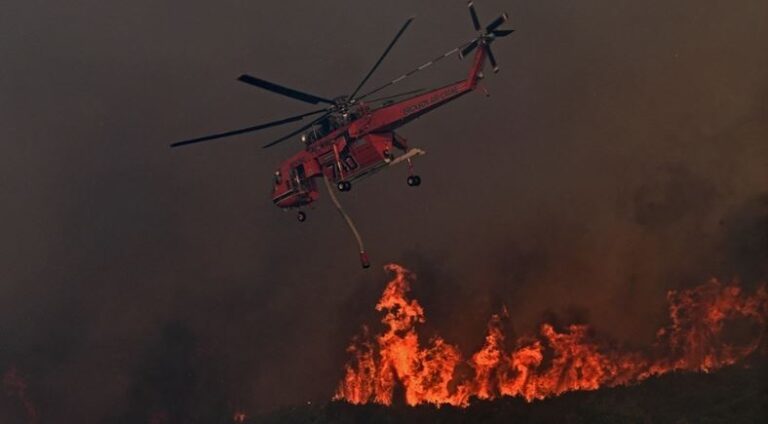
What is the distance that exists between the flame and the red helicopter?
20.4 metres

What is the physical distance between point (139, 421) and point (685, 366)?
53606 millimetres

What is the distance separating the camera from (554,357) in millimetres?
57656

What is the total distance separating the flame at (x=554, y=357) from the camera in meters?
55.4

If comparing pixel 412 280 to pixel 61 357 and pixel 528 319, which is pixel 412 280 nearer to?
pixel 528 319

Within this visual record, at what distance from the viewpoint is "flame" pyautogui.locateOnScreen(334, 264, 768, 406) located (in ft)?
182

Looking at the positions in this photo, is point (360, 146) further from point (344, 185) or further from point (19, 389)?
point (19, 389)

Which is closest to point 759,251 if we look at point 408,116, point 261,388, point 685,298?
point 685,298

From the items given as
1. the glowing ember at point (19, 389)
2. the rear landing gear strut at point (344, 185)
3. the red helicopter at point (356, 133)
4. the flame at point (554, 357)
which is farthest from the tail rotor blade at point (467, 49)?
the glowing ember at point (19, 389)

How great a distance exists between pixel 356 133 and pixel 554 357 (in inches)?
1123

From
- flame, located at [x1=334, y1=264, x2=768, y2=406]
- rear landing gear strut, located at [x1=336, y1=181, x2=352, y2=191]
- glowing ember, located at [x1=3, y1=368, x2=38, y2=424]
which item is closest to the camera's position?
rear landing gear strut, located at [x1=336, y1=181, x2=352, y2=191]

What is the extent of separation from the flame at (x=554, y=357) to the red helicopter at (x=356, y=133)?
20432mm

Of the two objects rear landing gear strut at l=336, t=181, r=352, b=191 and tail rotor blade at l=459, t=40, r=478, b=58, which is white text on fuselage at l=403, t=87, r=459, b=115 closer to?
tail rotor blade at l=459, t=40, r=478, b=58

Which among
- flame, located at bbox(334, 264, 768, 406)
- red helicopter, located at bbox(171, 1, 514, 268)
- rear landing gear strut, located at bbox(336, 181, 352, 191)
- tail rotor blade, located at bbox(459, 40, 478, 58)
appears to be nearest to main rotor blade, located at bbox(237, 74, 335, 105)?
red helicopter, located at bbox(171, 1, 514, 268)

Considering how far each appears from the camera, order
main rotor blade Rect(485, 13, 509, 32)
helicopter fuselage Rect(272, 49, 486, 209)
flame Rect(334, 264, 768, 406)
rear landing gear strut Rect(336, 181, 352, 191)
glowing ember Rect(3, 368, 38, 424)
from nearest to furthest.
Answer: main rotor blade Rect(485, 13, 509, 32)
helicopter fuselage Rect(272, 49, 486, 209)
rear landing gear strut Rect(336, 181, 352, 191)
flame Rect(334, 264, 768, 406)
glowing ember Rect(3, 368, 38, 424)
